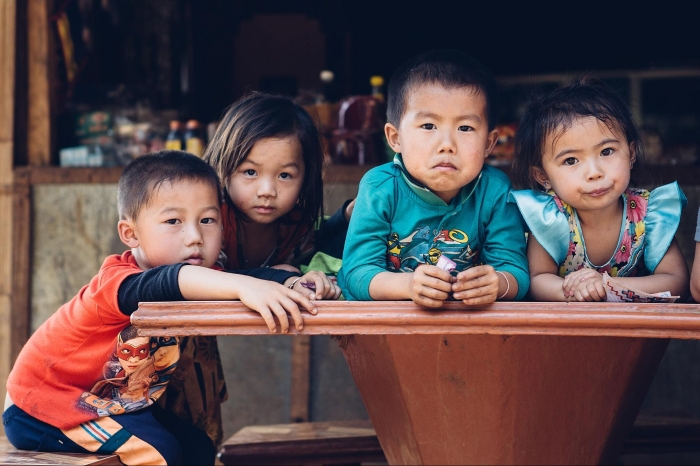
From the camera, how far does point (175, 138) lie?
383 cm

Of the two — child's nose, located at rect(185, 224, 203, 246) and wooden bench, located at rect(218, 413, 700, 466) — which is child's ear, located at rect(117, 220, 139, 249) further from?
wooden bench, located at rect(218, 413, 700, 466)

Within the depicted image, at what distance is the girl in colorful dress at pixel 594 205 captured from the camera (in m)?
1.87

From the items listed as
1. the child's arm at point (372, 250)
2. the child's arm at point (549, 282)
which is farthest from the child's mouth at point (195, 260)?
the child's arm at point (549, 282)

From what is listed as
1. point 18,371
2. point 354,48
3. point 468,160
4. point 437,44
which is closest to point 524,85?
point 437,44

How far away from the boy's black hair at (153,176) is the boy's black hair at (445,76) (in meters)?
0.51

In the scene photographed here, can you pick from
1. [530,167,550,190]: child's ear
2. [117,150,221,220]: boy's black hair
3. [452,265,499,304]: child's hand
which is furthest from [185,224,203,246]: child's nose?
[530,167,550,190]: child's ear

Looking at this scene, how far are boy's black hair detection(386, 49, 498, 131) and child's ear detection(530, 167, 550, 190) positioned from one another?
16 centimetres

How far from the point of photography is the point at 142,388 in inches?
78.7

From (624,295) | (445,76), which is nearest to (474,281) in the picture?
(624,295)

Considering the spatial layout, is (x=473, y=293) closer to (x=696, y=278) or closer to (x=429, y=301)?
(x=429, y=301)

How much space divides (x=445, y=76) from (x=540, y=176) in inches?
14.8

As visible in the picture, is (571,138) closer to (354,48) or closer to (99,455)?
(99,455)

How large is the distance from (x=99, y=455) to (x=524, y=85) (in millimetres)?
4117

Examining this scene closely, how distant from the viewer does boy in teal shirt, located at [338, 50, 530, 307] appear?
6.06 feet
